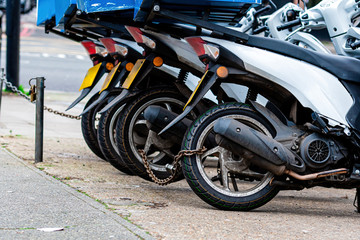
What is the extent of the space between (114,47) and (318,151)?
7.36 ft

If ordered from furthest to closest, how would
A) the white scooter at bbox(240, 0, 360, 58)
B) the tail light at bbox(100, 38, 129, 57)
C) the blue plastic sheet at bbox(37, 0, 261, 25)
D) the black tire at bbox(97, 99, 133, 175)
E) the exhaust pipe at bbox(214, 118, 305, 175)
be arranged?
1. the white scooter at bbox(240, 0, 360, 58)
2. the black tire at bbox(97, 99, 133, 175)
3. the tail light at bbox(100, 38, 129, 57)
4. the blue plastic sheet at bbox(37, 0, 261, 25)
5. the exhaust pipe at bbox(214, 118, 305, 175)

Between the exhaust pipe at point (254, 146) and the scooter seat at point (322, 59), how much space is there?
64 cm

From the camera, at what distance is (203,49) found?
4.97 meters

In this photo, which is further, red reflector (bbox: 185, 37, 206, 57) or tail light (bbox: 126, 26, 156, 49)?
tail light (bbox: 126, 26, 156, 49)

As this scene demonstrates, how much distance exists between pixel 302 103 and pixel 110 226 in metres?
1.61

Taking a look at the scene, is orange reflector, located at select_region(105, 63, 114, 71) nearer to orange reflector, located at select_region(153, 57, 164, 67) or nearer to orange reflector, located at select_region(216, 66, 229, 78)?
orange reflector, located at select_region(153, 57, 164, 67)

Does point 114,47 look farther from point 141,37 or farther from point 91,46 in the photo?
point 91,46

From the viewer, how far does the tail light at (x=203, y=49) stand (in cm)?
491

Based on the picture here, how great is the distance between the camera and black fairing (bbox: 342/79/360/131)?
4906 millimetres

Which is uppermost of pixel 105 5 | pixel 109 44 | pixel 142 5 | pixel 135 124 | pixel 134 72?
pixel 142 5

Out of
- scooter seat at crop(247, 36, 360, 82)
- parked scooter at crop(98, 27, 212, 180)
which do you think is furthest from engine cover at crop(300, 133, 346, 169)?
parked scooter at crop(98, 27, 212, 180)

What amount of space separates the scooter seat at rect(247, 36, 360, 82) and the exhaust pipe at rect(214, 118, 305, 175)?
64 cm

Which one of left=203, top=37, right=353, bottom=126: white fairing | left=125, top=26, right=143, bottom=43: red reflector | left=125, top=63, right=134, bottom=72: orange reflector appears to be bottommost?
left=125, top=63, right=134, bottom=72: orange reflector

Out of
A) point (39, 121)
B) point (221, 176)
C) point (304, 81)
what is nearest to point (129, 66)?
point (39, 121)
